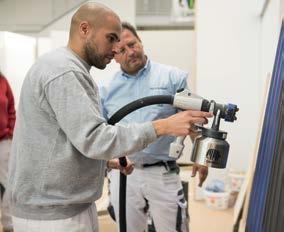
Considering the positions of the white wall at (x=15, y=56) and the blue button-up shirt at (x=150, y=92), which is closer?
the blue button-up shirt at (x=150, y=92)

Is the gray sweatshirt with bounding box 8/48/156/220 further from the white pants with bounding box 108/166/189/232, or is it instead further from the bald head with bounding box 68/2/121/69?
the white pants with bounding box 108/166/189/232

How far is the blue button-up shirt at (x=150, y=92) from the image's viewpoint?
2041 mm

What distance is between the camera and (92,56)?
4.43 feet

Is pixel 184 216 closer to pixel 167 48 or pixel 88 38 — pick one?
pixel 88 38

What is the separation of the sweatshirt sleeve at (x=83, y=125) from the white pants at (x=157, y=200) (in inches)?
34.1

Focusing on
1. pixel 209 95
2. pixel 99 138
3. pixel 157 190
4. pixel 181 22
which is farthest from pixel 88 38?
pixel 181 22

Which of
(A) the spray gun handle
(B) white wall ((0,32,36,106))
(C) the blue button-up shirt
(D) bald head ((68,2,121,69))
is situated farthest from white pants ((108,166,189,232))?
(B) white wall ((0,32,36,106))

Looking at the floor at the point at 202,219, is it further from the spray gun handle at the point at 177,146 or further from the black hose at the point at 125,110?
the spray gun handle at the point at 177,146

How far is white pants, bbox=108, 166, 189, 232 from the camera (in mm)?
2000

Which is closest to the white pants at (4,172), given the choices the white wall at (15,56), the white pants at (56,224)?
the white wall at (15,56)

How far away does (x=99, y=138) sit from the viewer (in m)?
1.17

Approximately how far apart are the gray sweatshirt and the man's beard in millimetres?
27

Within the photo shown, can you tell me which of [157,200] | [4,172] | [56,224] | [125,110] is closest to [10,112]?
[4,172]

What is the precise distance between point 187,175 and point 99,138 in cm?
310
